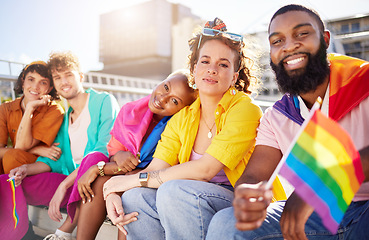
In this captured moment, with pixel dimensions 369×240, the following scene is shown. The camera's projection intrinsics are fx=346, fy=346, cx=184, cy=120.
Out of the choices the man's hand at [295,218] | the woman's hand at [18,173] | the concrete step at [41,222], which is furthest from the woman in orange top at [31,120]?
the man's hand at [295,218]

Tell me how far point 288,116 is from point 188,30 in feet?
137

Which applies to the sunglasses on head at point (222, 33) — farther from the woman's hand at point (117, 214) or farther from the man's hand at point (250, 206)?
the man's hand at point (250, 206)

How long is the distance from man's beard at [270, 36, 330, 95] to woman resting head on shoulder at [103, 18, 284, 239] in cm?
33

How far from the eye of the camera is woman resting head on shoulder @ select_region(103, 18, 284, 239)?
1779 mm

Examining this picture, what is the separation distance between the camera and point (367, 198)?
1.61m

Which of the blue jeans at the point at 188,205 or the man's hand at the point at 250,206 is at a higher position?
the man's hand at the point at 250,206

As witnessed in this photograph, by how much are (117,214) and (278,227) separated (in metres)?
1.01

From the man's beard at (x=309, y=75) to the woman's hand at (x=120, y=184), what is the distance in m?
1.05

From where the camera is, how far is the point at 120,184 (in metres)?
2.19

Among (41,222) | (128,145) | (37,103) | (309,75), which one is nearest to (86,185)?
(128,145)

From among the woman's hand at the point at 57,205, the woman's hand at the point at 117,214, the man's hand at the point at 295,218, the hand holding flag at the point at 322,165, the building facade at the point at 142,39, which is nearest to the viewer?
the hand holding flag at the point at 322,165

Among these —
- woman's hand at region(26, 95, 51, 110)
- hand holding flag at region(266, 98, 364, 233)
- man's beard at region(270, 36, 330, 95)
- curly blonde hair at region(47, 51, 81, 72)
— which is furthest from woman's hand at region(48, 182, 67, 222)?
hand holding flag at region(266, 98, 364, 233)

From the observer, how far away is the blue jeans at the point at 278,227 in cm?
144

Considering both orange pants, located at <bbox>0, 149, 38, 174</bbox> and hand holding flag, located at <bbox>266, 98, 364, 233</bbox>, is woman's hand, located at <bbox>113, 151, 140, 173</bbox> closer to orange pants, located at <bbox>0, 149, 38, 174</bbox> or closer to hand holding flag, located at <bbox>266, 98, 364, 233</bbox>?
orange pants, located at <bbox>0, 149, 38, 174</bbox>
